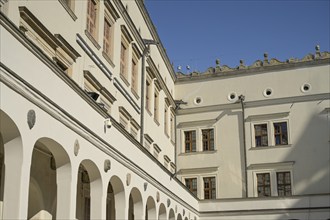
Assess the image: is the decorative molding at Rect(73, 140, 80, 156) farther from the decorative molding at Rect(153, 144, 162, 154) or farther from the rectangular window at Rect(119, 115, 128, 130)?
the decorative molding at Rect(153, 144, 162, 154)

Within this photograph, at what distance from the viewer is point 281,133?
29.7m

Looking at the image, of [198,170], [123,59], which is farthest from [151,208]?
[198,170]

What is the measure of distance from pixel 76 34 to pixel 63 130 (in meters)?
6.53

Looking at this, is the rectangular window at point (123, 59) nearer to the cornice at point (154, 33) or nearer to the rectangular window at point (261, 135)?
the cornice at point (154, 33)

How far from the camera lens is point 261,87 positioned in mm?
30859

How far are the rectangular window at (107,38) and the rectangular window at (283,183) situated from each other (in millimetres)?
13504

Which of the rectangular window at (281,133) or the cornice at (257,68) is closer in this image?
the rectangular window at (281,133)

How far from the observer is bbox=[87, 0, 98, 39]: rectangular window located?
18.2 meters

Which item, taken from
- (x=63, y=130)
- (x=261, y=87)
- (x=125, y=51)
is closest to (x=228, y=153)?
(x=261, y=87)

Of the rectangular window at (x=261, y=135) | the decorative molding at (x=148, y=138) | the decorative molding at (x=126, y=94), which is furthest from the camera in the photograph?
the rectangular window at (x=261, y=135)

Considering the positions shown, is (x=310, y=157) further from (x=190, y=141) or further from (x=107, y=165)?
(x=107, y=165)

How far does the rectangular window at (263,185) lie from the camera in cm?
2911

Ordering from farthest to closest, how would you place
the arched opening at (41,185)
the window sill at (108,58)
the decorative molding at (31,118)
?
the window sill at (108,58) → the arched opening at (41,185) → the decorative molding at (31,118)

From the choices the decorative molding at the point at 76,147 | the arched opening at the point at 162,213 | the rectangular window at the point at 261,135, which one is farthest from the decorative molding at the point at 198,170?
the decorative molding at the point at 76,147
